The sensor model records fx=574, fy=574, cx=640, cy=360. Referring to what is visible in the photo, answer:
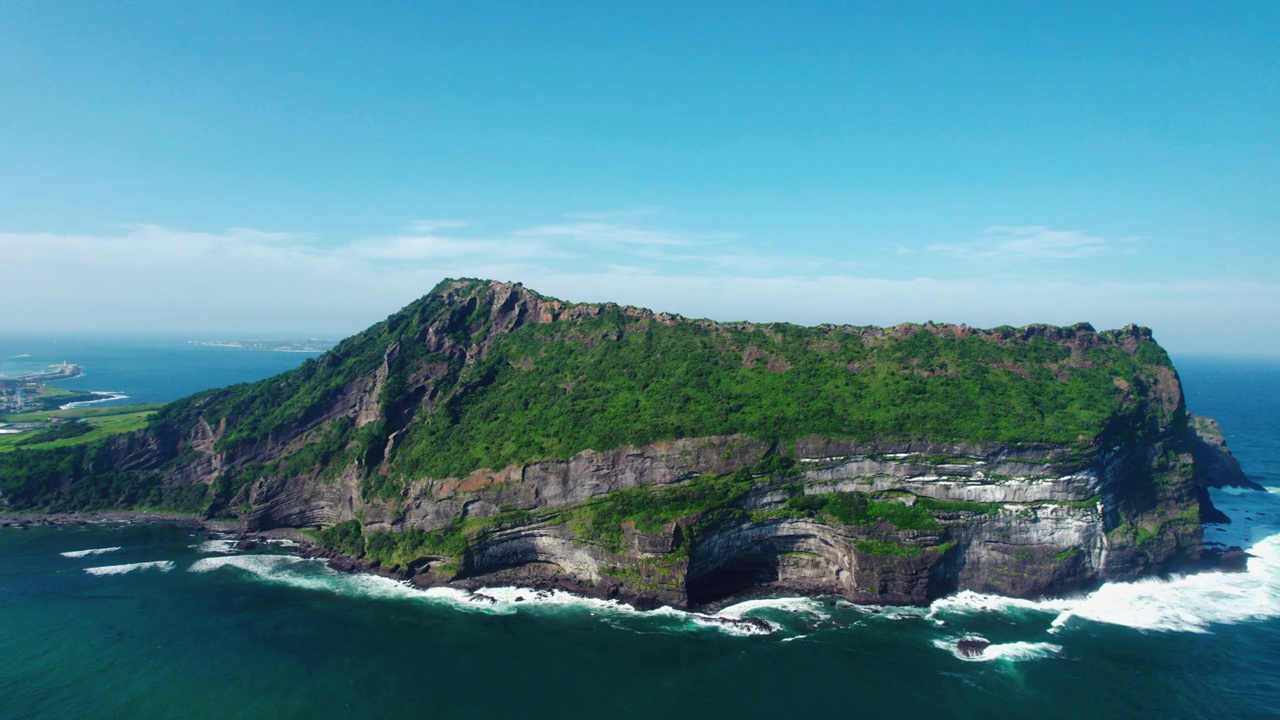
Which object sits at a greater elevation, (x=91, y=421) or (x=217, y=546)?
(x=91, y=421)

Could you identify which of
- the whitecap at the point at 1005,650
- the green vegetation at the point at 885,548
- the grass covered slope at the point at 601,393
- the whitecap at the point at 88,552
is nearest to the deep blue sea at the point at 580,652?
the whitecap at the point at 1005,650

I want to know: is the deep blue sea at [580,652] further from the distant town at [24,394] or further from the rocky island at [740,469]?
the distant town at [24,394]

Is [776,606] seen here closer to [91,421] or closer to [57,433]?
[57,433]

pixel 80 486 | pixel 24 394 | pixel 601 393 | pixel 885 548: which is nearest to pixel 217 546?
pixel 80 486


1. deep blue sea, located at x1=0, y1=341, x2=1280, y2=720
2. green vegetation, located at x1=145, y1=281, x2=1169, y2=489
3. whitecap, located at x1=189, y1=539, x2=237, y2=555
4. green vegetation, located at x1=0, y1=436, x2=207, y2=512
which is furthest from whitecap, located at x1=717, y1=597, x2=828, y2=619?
green vegetation, located at x1=0, y1=436, x2=207, y2=512

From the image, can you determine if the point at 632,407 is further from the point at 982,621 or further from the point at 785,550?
the point at 982,621
